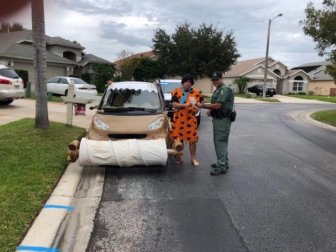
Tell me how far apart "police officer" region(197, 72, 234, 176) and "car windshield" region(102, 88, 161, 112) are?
5.47 feet

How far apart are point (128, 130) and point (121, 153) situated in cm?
80

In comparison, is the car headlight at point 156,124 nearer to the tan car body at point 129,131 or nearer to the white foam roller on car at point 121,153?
the tan car body at point 129,131

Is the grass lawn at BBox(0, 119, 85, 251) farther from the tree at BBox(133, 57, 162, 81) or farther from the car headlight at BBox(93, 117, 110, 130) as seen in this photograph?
the tree at BBox(133, 57, 162, 81)

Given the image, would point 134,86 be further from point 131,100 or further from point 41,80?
point 41,80

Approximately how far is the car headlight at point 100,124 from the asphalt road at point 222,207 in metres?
0.81

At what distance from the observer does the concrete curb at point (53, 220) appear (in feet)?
13.6

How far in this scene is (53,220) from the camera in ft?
15.8

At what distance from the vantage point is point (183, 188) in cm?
651

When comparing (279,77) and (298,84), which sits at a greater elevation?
(279,77)

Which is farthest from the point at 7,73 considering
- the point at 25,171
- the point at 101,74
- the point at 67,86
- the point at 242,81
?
the point at 242,81

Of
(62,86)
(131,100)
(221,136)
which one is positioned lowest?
(221,136)

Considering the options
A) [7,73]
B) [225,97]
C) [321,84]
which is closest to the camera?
[225,97]

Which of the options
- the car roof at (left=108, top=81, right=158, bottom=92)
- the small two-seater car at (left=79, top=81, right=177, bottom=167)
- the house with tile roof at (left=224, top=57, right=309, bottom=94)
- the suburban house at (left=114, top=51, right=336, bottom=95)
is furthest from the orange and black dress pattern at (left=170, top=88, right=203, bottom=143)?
the house with tile roof at (left=224, top=57, right=309, bottom=94)

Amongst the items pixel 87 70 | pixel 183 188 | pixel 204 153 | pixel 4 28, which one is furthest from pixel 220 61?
pixel 4 28
